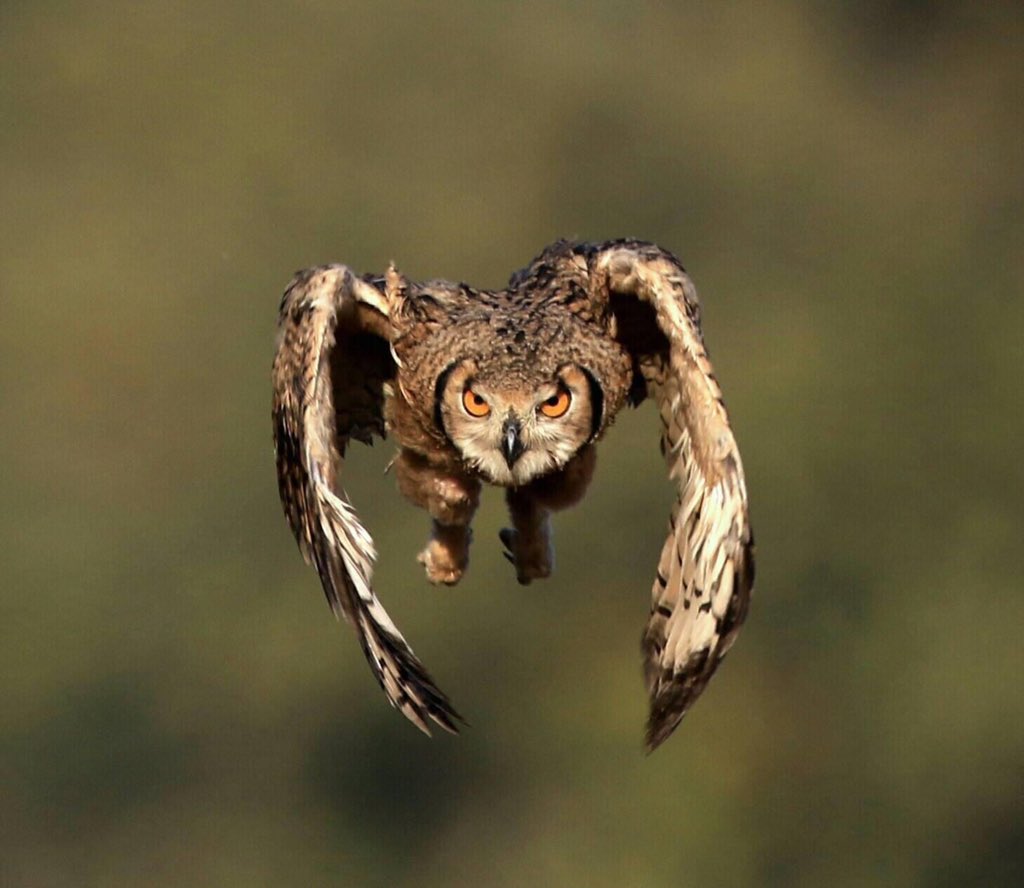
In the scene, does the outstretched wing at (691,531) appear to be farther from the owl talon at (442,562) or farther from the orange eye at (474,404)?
the owl talon at (442,562)

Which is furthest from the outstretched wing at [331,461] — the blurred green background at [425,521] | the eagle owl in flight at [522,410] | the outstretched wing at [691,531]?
the blurred green background at [425,521]

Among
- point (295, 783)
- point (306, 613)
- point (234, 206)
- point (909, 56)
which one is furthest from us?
point (909, 56)

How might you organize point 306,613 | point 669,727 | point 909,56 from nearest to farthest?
point 669,727, point 306,613, point 909,56

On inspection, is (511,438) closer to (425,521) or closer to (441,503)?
(441,503)

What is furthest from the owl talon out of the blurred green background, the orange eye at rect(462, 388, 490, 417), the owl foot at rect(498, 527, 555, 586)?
the blurred green background

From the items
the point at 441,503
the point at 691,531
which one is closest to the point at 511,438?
the point at 691,531

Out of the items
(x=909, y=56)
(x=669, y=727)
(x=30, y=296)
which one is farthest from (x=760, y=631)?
(x=669, y=727)

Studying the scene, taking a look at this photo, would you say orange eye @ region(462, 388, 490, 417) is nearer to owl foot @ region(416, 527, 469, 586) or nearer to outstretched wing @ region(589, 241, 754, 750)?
outstretched wing @ region(589, 241, 754, 750)

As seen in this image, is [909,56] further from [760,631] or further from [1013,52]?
[760,631]
